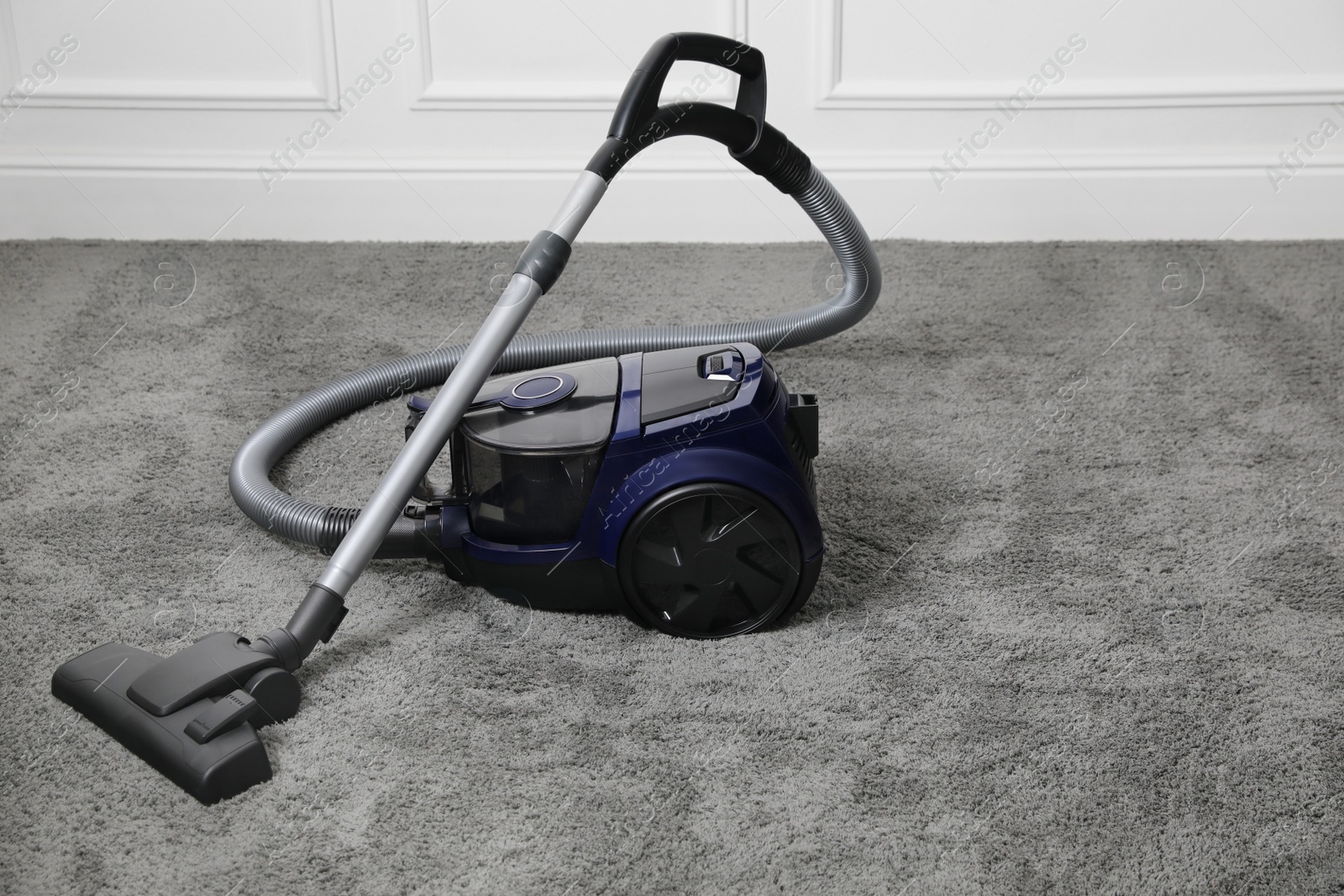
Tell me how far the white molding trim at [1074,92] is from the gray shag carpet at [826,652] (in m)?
0.59

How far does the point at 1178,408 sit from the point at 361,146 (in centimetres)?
158

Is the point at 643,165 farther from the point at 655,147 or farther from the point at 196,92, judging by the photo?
the point at 196,92

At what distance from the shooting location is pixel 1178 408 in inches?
57.6

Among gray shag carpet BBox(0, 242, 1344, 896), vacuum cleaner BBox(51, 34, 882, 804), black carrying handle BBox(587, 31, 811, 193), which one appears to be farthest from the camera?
black carrying handle BBox(587, 31, 811, 193)

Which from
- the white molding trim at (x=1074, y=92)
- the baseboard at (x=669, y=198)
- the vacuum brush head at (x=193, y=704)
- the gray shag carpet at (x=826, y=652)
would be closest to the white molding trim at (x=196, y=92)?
the baseboard at (x=669, y=198)

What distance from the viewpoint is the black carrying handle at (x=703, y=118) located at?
100 centimetres

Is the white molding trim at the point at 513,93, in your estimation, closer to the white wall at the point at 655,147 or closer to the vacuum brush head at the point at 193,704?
the white wall at the point at 655,147

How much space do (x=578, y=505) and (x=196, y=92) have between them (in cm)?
165

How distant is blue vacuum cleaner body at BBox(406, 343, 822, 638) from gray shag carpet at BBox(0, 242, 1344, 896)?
0.05 meters

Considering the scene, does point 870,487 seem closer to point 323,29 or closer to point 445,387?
point 445,387

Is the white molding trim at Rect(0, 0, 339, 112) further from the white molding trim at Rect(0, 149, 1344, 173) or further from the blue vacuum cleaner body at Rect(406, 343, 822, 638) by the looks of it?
the blue vacuum cleaner body at Rect(406, 343, 822, 638)

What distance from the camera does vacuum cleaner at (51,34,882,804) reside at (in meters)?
0.88

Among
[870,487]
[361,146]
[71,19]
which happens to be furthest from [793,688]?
[71,19]

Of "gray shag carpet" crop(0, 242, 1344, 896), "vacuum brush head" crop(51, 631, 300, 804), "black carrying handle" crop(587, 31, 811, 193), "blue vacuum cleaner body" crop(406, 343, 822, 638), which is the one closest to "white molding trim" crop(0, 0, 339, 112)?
"gray shag carpet" crop(0, 242, 1344, 896)
